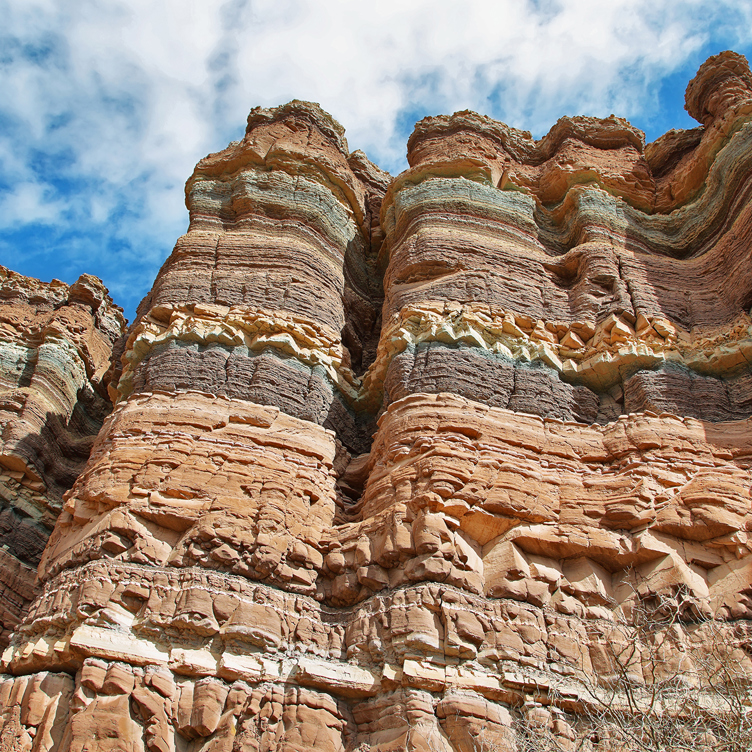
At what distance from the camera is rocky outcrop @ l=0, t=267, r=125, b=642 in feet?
41.3

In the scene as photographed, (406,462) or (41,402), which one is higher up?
(41,402)

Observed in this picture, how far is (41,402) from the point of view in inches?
603

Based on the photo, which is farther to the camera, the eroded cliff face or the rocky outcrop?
the rocky outcrop

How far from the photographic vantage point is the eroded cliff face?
692 centimetres

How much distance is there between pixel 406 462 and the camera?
29.6ft

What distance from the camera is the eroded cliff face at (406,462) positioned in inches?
273

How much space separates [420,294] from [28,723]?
8217mm

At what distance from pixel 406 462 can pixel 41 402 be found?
10.2 m

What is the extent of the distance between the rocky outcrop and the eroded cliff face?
22 cm

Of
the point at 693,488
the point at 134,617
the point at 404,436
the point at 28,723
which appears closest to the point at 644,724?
the point at 693,488

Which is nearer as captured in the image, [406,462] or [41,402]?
[406,462]

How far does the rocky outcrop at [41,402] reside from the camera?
41.3ft

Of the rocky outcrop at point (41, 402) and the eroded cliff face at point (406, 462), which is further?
the rocky outcrop at point (41, 402)

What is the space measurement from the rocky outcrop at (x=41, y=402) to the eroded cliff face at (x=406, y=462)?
22 cm
